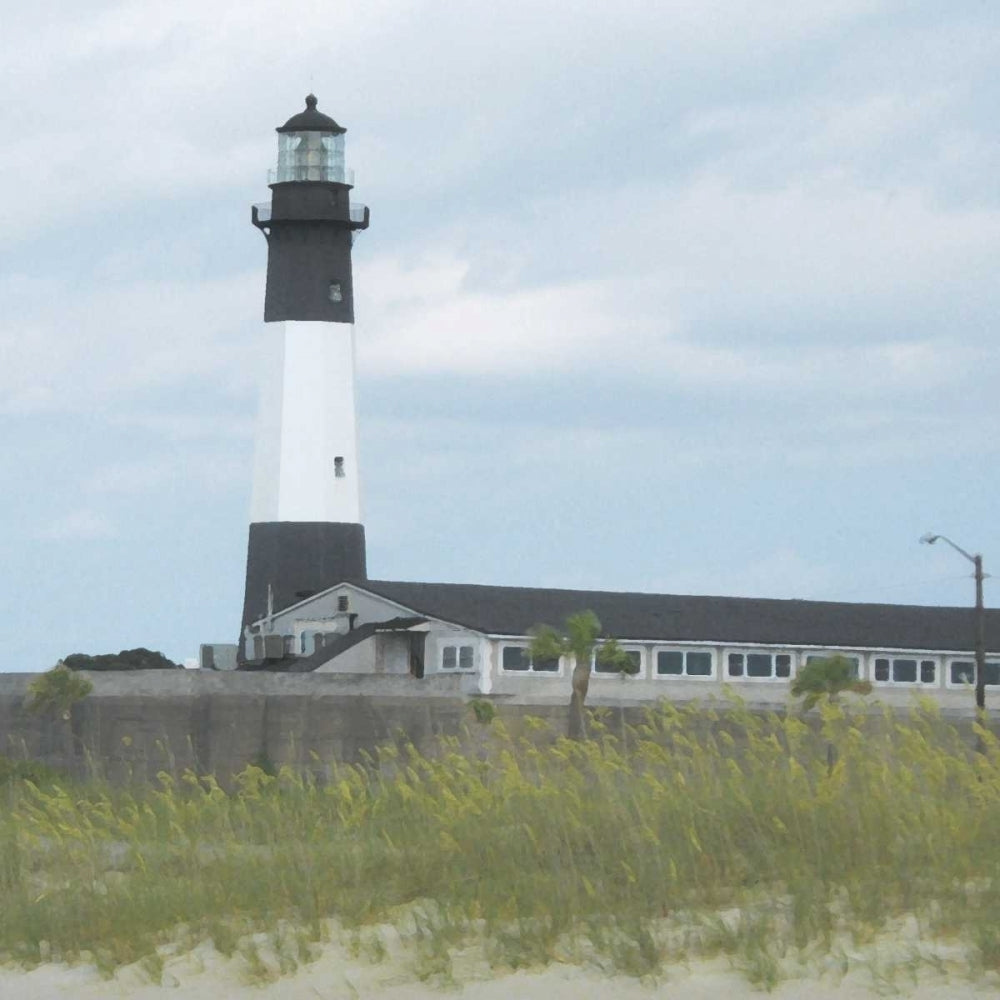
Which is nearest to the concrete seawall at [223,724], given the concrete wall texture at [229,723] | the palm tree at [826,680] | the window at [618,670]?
→ the concrete wall texture at [229,723]

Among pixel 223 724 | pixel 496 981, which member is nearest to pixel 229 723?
pixel 223 724

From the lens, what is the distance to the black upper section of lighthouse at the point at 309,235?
59.8 metres

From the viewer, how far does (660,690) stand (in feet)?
179

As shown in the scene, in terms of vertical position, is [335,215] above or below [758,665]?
above

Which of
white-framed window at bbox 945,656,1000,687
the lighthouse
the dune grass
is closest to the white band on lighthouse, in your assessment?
the lighthouse

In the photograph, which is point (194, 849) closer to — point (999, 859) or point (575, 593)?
point (999, 859)

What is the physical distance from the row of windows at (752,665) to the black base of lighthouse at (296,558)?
6.48m

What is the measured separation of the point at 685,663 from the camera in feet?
184

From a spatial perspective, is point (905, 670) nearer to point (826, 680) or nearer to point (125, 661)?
point (826, 680)

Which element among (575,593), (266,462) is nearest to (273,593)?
(266,462)

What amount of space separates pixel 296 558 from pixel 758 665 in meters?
14.2

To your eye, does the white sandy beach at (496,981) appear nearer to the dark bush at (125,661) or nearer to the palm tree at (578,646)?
the palm tree at (578,646)

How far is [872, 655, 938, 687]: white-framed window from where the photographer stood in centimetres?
5878

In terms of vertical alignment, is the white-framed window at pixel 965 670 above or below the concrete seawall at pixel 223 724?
above
